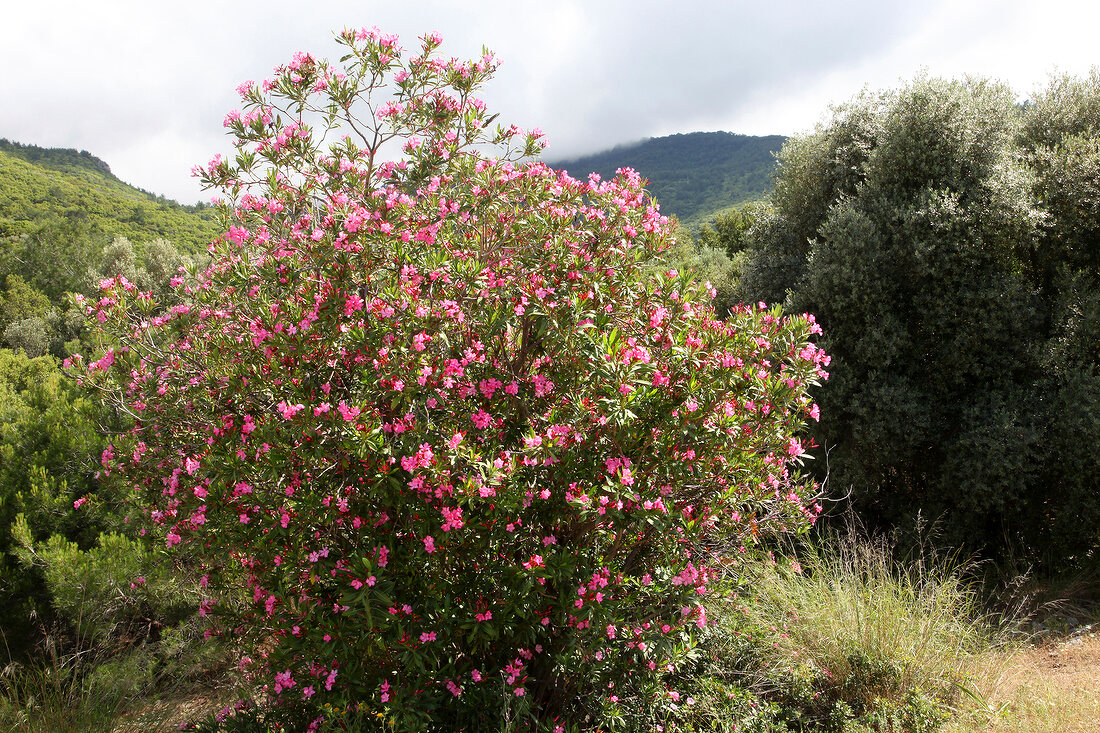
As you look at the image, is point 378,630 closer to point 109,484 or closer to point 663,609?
point 663,609

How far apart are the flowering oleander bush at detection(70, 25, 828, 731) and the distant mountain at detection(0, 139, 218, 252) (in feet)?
178

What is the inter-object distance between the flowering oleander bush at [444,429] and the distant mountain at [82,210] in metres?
54.2

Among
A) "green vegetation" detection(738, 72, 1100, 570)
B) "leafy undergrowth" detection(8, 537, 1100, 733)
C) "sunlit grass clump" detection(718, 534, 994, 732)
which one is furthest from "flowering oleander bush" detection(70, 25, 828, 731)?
"green vegetation" detection(738, 72, 1100, 570)

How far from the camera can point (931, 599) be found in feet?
16.2

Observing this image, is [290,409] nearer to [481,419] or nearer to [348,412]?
[348,412]

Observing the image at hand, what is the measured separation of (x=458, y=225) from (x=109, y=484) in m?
3.09

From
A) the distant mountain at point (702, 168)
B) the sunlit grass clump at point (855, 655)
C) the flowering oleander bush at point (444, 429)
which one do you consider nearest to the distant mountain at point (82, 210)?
the distant mountain at point (702, 168)

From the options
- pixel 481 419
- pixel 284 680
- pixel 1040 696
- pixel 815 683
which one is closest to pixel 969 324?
pixel 1040 696

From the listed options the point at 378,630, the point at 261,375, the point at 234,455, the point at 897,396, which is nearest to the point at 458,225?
the point at 261,375

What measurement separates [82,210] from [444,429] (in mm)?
84597

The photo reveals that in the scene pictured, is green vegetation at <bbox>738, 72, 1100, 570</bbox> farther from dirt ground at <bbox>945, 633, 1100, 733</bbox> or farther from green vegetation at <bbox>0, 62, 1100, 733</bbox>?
dirt ground at <bbox>945, 633, 1100, 733</bbox>

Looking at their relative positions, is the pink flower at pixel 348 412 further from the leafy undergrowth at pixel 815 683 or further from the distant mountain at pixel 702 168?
the distant mountain at pixel 702 168

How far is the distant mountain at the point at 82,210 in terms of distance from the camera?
56.8 m

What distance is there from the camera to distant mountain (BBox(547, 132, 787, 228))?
5497 cm
